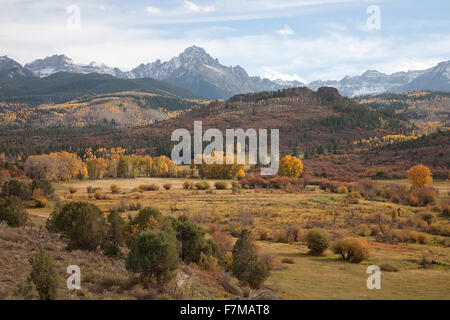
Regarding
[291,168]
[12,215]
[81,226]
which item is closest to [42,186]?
[12,215]

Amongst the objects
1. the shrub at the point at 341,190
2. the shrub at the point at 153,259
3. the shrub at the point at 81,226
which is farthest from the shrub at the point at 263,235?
the shrub at the point at 341,190

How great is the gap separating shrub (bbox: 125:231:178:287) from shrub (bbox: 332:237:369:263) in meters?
17.6

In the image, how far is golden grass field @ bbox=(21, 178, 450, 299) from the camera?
2353 centimetres

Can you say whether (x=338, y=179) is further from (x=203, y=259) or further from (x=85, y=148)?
(x=85, y=148)

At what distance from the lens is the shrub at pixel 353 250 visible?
31.7 m

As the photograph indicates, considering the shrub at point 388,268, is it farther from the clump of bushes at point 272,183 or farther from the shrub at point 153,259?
the clump of bushes at point 272,183

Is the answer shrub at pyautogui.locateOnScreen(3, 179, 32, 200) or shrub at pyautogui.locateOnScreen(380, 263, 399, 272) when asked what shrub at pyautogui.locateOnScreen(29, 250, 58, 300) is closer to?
shrub at pyautogui.locateOnScreen(380, 263, 399, 272)

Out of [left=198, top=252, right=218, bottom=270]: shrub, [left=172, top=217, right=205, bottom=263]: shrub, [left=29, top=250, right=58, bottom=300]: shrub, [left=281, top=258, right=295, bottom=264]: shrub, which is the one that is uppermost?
[left=29, top=250, right=58, bottom=300]: shrub

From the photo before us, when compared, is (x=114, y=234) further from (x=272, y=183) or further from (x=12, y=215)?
(x=272, y=183)

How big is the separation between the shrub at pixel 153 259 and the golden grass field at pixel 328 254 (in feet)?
9.25

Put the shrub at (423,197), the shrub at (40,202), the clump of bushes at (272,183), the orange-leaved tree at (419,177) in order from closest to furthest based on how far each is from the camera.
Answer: the shrub at (40,202), the shrub at (423,197), the orange-leaved tree at (419,177), the clump of bushes at (272,183)

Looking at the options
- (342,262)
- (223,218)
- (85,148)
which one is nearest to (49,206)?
(223,218)

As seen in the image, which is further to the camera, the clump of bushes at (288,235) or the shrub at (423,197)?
the shrub at (423,197)

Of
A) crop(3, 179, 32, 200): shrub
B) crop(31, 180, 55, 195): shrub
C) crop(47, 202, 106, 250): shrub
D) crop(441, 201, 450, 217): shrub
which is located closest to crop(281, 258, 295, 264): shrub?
crop(47, 202, 106, 250): shrub
